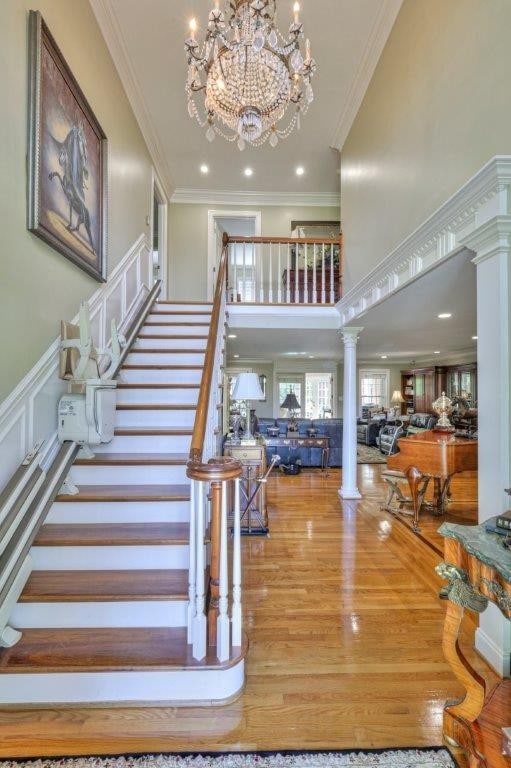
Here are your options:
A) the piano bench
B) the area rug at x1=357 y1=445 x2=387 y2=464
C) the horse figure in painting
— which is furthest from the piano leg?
the horse figure in painting

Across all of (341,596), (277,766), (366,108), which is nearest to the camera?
A: (277,766)

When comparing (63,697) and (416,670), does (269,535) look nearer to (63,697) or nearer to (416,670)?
(416,670)

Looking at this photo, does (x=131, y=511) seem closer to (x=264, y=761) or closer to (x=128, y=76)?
(x=264, y=761)

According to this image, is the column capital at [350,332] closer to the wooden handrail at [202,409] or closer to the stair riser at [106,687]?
the wooden handrail at [202,409]

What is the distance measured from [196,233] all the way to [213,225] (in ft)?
1.21

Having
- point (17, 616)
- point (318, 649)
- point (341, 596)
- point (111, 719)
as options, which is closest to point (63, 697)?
point (111, 719)

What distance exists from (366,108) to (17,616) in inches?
214

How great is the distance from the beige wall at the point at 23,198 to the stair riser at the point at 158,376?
0.84 metres

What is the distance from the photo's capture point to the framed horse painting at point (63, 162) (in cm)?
217

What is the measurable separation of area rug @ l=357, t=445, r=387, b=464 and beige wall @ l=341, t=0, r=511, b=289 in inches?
165

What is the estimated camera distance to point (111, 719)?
1524mm

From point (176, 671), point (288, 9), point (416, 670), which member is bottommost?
point (416, 670)

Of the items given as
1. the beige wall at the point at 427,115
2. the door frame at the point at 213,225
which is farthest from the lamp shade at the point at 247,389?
the door frame at the point at 213,225

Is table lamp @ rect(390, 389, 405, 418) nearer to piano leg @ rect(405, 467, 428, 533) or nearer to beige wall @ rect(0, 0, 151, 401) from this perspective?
piano leg @ rect(405, 467, 428, 533)
